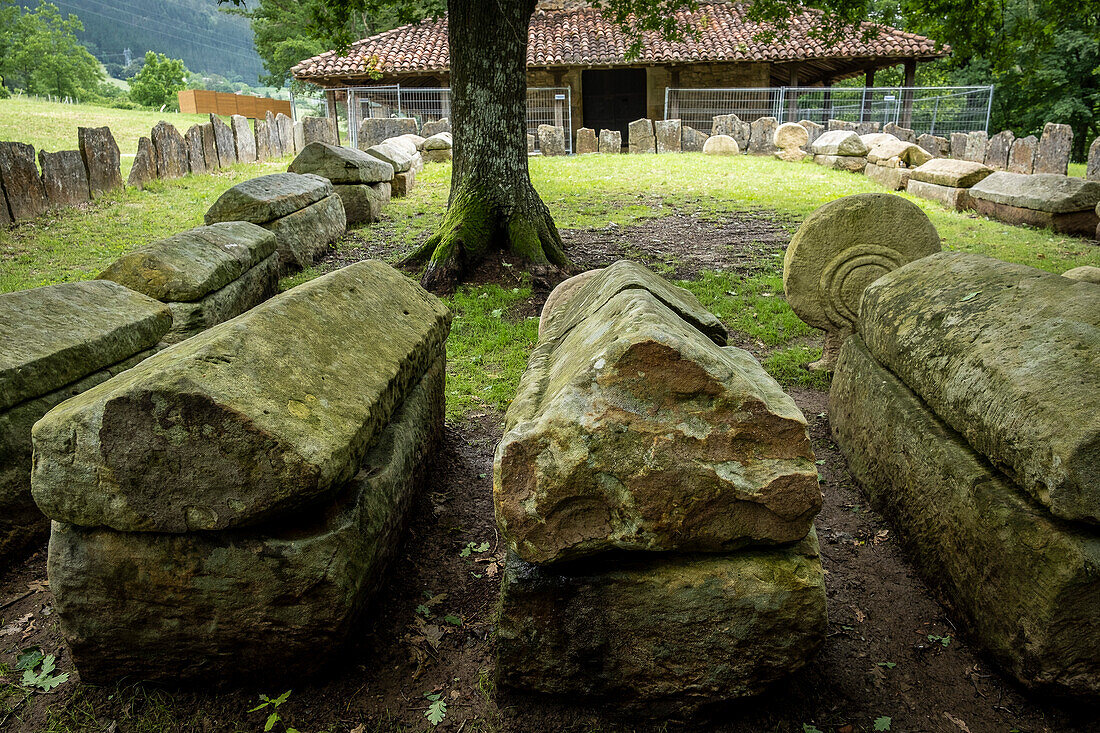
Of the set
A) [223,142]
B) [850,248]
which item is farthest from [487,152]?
[223,142]

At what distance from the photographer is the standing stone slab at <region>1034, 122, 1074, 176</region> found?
14.4 metres

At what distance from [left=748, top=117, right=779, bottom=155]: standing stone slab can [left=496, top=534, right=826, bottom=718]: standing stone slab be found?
1845 centimetres

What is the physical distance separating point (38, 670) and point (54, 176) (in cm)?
926

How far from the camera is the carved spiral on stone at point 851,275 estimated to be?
4410 mm

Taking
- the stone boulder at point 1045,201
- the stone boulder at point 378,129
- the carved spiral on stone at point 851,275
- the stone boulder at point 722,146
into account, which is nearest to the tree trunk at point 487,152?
→ the carved spiral on stone at point 851,275

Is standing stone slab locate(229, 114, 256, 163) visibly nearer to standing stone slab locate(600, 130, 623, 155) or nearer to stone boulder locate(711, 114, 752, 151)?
standing stone slab locate(600, 130, 623, 155)

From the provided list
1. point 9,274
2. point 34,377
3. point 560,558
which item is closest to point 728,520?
point 560,558

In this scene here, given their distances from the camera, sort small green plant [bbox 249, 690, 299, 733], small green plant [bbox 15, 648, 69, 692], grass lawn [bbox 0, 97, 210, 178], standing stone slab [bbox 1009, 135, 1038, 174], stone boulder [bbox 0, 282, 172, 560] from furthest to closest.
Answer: grass lawn [bbox 0, 97, 210, 178]
standing stone slab [bbox 1009, 135, 1038, 174]
stone boulder [bbox 0, 282, 172, 560]
small green plant [bbox 15, 648, 69, 692]
small green plant [bbox 249, 690, 299, 733]

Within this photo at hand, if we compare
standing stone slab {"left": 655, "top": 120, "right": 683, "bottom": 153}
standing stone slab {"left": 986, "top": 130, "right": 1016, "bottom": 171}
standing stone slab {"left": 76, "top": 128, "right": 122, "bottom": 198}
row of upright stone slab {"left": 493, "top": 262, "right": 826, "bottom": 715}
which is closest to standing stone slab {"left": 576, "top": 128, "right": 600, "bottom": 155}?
standing stone slab {"left": 655, "top": 120, "right": 683, "bottom": 153}

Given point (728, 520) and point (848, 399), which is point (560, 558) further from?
point (848, 399)

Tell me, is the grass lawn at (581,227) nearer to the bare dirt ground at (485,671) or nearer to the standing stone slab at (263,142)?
the standing stone slab at (263,142)

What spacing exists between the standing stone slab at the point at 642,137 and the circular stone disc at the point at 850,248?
599 inches

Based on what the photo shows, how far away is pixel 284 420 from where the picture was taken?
6.71 feet

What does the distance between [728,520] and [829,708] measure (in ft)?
2.68
